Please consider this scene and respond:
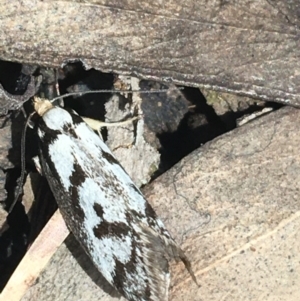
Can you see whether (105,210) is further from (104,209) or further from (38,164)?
(38,164)

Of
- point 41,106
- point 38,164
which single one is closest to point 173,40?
point 41,106

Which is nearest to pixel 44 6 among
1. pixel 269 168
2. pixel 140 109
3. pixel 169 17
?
pixel 169 17

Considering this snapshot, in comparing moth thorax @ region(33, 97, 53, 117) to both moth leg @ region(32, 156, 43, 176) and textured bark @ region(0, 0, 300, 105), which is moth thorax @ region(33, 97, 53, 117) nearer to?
moth leg @ region(32, 156, 43, 176)

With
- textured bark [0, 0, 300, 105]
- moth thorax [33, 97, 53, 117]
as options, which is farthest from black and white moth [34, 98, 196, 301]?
textured bark [0, 0, 300, 105]

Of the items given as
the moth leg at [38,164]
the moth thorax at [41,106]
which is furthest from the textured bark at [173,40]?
the moth leg at [38,164]

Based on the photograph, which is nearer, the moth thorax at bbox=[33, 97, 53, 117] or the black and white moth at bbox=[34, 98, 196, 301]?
the black and white moth at bbox=[34, 98, 196, 301]

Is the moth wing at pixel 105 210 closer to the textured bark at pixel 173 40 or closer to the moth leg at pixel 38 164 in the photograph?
the moth leg at pixel 38 164

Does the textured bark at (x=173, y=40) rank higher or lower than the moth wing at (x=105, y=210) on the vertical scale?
higher

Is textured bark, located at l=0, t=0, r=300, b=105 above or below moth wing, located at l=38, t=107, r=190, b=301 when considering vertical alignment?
above

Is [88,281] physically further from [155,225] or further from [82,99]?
[82,99]
